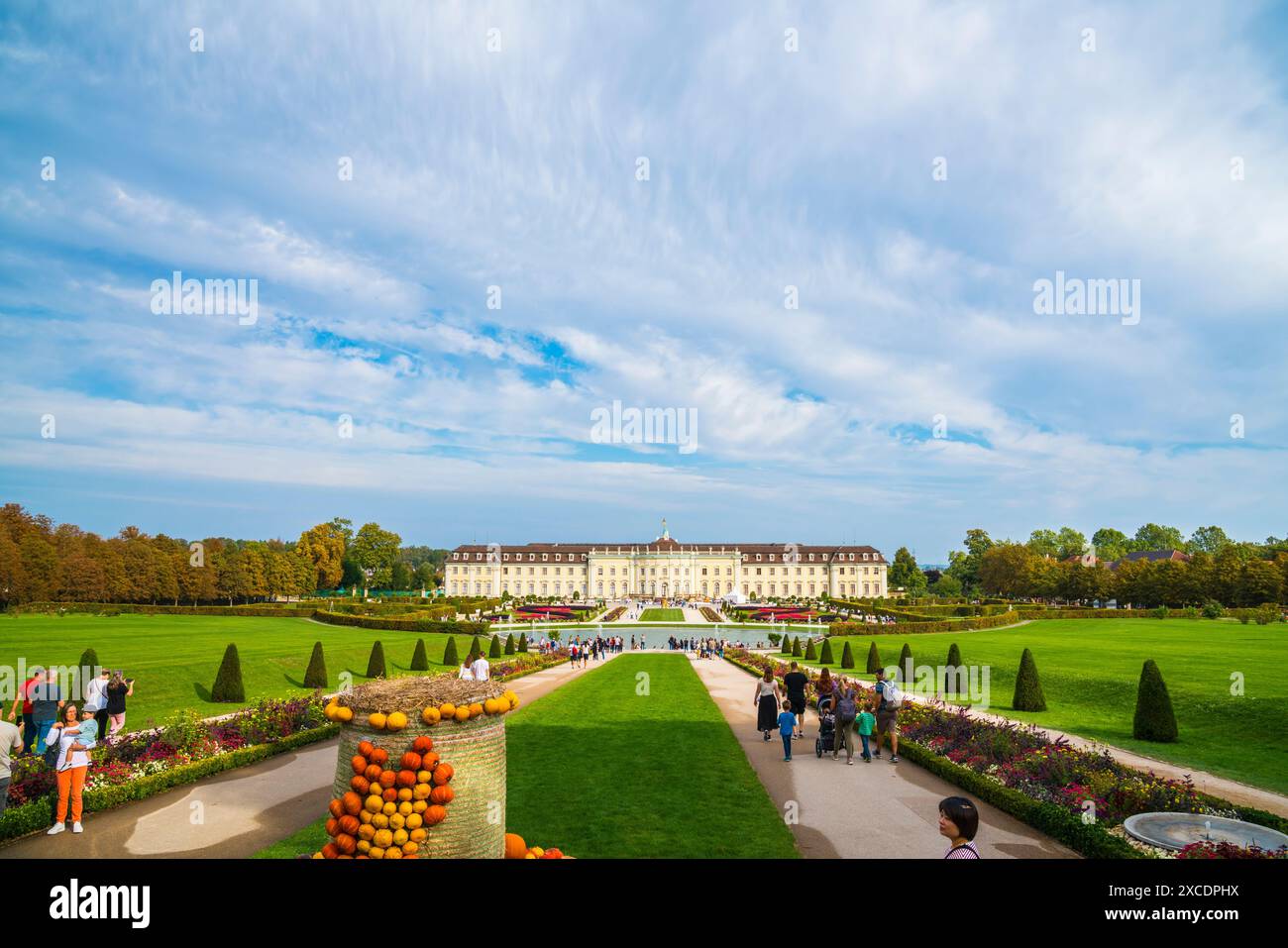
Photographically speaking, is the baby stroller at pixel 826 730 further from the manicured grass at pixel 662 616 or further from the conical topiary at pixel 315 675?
the manicured grass at pixel 662 616

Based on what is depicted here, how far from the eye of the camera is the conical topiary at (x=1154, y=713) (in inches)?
639

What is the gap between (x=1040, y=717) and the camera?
1962 cm

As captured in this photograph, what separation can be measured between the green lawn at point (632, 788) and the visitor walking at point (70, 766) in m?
2.97

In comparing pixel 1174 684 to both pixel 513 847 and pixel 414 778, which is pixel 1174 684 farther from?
pixel 414 778

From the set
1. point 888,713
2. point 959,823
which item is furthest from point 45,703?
point 888,713

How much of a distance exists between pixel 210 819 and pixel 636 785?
6515 mm

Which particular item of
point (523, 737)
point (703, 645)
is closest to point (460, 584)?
point (703, 645)

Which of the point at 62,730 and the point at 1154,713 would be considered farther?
the point at 1154,713

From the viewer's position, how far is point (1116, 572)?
251ft

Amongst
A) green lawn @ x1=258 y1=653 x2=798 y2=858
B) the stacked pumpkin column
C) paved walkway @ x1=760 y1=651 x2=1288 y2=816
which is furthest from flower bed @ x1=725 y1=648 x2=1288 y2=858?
the stacked pumpkin column

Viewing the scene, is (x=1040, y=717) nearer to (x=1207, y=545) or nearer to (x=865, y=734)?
(x=865, y=734)
